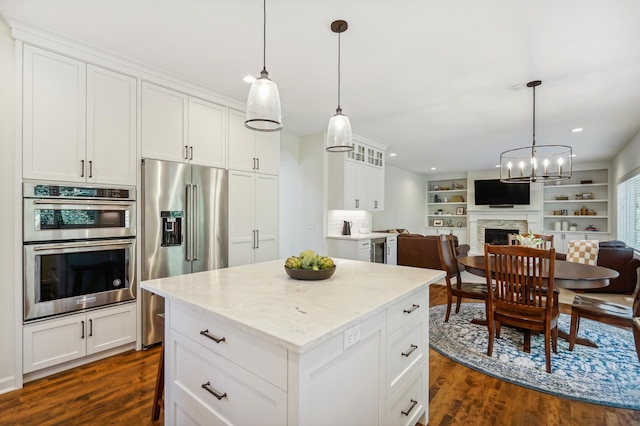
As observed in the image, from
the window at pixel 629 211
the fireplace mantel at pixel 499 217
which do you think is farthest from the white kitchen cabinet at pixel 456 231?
the window at pixel 629 211

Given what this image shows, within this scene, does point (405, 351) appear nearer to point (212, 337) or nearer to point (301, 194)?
point (212, 337)

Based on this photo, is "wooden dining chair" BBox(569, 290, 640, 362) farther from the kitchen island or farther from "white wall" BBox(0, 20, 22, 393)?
"white wall" BBox(0, 20, 22, 393)

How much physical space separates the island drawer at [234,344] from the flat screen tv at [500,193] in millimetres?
9472

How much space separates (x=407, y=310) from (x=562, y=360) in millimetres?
2056

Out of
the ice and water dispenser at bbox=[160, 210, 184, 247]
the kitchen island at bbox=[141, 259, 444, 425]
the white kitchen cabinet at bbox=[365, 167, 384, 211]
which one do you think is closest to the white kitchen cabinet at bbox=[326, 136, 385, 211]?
the white kitchen cabinet at bbox=[365, 167, 384, 211]

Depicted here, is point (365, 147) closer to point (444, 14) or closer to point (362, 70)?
point (362, 70)

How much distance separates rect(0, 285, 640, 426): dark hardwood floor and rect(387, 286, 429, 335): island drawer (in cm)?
75

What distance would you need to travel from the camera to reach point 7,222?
7.40ft

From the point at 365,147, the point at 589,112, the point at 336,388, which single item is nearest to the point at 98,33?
the point at 336,388

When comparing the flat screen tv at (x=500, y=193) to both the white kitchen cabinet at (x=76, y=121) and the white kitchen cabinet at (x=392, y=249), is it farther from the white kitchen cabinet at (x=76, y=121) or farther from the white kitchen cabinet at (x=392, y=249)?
the white kitchen cabinet at (x=76, y=121)

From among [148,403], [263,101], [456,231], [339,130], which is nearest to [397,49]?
[339,130]

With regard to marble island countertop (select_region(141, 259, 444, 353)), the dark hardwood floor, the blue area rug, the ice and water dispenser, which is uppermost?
the ice and water dispenser

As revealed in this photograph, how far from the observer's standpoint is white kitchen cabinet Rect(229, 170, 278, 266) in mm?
3617

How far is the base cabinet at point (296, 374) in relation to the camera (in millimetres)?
1110
